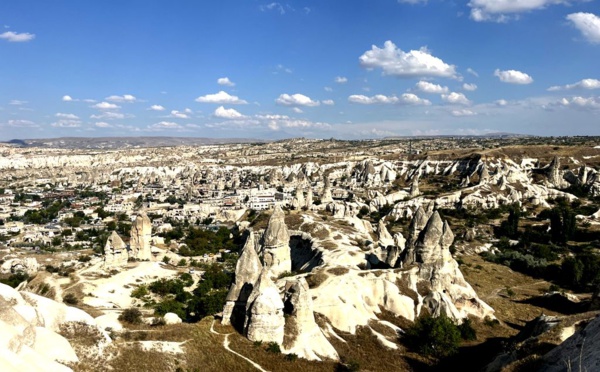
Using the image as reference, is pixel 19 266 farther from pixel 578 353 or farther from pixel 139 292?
pixel 578 353

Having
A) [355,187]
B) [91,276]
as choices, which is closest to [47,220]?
[91,276]

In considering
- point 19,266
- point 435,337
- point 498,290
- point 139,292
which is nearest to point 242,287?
point 435,337

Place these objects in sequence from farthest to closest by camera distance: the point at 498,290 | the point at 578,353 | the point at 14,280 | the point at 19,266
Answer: the point at 19,266, the point at 498,290, the point at 14,280, the point at 578,353

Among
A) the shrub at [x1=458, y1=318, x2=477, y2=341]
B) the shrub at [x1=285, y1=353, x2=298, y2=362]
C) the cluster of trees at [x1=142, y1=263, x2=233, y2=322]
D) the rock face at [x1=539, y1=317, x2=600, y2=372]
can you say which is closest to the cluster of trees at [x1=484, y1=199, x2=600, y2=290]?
the shrub at [x1=458, y1=318, x2=477, y2=341]

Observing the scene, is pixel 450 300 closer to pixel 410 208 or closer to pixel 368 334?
pixel 368 334

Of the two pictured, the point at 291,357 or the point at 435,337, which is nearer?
the point at 291,357

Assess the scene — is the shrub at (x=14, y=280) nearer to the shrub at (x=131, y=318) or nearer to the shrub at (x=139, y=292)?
the shrub at (x=139, y=292)
